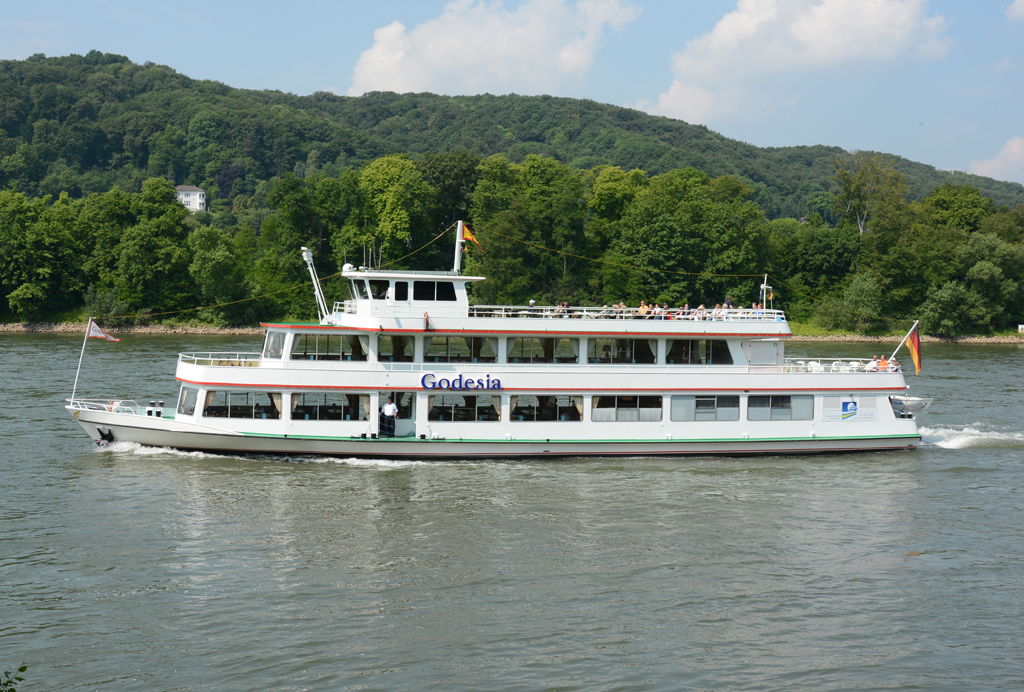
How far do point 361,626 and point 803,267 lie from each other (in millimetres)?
86228

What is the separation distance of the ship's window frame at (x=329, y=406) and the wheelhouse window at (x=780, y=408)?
12.6m

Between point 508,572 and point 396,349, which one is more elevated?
point 396,349

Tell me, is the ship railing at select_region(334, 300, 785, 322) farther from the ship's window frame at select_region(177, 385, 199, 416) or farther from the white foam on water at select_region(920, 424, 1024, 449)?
the white foam on water at select_region(920, 424, 1024, 449)

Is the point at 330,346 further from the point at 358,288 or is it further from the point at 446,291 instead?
the point at 446,291

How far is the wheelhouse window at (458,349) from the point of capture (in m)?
28.1

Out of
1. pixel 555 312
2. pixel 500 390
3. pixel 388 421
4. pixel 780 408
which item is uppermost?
pixel 555 312

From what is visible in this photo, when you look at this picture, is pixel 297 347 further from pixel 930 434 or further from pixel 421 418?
pixel 930 434

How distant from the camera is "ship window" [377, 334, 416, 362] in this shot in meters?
27.9

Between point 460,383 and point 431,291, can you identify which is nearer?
point 460,383

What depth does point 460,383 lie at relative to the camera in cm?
2747

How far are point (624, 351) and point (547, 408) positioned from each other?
3366 mm

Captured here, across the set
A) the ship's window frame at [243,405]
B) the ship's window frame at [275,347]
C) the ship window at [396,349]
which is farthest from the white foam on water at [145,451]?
the ship window at [396,349]

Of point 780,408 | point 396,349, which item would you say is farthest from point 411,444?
point 780,408

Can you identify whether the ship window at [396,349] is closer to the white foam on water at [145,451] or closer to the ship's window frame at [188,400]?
the ship's window frame at [188,400]
